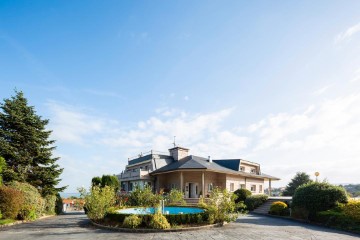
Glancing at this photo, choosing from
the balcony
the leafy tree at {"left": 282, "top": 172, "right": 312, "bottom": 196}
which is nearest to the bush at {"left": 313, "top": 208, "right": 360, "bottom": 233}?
the balcony

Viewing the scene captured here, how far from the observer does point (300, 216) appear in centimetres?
2080

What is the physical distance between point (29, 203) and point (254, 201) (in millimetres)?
22145

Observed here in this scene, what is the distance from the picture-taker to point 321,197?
63.5ft

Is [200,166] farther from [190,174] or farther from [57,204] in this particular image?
[57,204]

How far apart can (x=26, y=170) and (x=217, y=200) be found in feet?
59.9

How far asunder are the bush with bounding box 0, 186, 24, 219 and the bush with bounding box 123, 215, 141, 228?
8306 mm

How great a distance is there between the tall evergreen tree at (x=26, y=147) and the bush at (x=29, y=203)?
2.11 m

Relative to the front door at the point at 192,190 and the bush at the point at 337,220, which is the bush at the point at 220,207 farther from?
the front door at the point at 192,190

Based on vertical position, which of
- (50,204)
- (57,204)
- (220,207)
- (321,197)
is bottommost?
(57,204)

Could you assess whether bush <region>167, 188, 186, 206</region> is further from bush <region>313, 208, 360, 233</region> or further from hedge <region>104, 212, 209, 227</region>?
bush <region>313, 208, 360, 233</region>

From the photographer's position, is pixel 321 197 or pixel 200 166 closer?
pixel 321 197

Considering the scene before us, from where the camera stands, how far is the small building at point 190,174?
32.8m

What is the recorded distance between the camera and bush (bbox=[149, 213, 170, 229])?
1461 centimetres

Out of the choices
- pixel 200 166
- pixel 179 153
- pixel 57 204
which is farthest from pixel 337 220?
pixel 57 204
